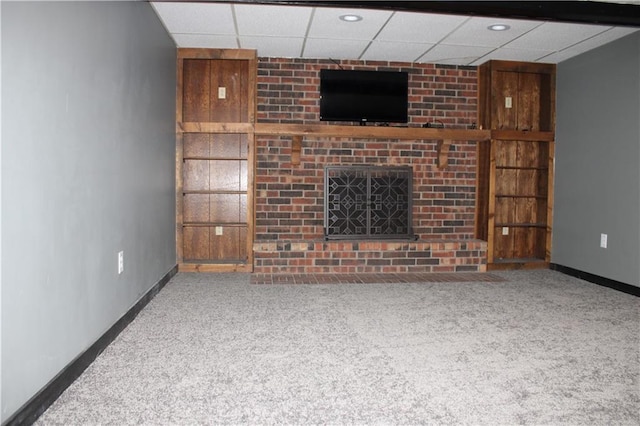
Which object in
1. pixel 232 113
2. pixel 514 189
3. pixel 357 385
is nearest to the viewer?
pixel 357 385

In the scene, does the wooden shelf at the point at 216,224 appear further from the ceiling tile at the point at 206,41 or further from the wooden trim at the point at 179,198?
the ceiling tile at the point at 206,41

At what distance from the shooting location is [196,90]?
4.62 meters

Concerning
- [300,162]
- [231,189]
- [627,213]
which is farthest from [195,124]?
[627,213]

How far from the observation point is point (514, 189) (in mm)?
5129

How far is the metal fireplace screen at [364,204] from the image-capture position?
4789mm

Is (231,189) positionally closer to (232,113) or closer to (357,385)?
(232,113)

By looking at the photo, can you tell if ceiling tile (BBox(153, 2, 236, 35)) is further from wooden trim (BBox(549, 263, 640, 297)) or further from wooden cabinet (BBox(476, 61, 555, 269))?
wooden trim (BBox(549, 263, 640, 297))

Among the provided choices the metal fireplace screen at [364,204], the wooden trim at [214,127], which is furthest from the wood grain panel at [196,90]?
the metal fireplace screen at [364,204]

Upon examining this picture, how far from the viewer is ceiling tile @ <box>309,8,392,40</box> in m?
3.59

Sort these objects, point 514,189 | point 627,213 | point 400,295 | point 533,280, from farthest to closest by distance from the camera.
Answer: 1. point 514,189
2. point 533,280
3. point 627,213
4. point 400,295

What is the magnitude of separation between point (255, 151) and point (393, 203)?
4.98 ft

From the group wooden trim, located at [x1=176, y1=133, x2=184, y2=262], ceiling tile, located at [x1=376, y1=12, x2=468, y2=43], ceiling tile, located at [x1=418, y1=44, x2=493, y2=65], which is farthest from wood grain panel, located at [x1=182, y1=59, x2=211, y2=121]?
ceiling tile, located at [x1=418, y1=44, x2=493, y2=65]

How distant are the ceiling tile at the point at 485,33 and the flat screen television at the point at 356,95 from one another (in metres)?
0.82

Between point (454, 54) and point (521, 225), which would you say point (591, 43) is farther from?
point (521, 225)
